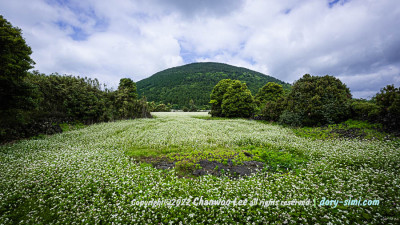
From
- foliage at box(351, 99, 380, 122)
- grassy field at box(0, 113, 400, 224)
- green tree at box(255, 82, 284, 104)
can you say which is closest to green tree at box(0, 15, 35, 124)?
grassy field at box(0, 113, 400, 224)

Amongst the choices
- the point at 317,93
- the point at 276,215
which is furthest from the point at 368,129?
the point at 276,215

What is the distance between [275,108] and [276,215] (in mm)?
21802

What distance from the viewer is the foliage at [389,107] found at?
11055mm

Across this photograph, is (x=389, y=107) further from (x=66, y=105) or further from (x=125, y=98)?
(x=66, y=105)

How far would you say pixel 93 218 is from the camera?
4523 millimetres

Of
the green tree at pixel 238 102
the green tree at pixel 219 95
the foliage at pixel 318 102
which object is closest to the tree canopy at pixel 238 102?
the green tree at pixel 238 102

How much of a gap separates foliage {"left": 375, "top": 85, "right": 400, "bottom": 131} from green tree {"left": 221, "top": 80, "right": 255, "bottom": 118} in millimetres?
20349

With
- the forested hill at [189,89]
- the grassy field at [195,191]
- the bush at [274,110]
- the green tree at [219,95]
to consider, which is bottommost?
the grassy field at [195,191]

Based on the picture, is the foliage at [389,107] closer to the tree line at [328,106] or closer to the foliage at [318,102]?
the tree line at [328,106]

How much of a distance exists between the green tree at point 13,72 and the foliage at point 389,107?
91.9ft

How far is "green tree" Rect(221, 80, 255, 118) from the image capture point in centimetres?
3250

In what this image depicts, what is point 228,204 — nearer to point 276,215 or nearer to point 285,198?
point 276,215

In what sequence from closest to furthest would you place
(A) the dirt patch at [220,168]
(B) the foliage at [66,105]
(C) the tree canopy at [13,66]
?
(A) the dirt patch at [220,168], (C) the tree canopy at [13,66], (B) the foliage at [66,105]

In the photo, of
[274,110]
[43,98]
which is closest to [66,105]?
[43,98]
